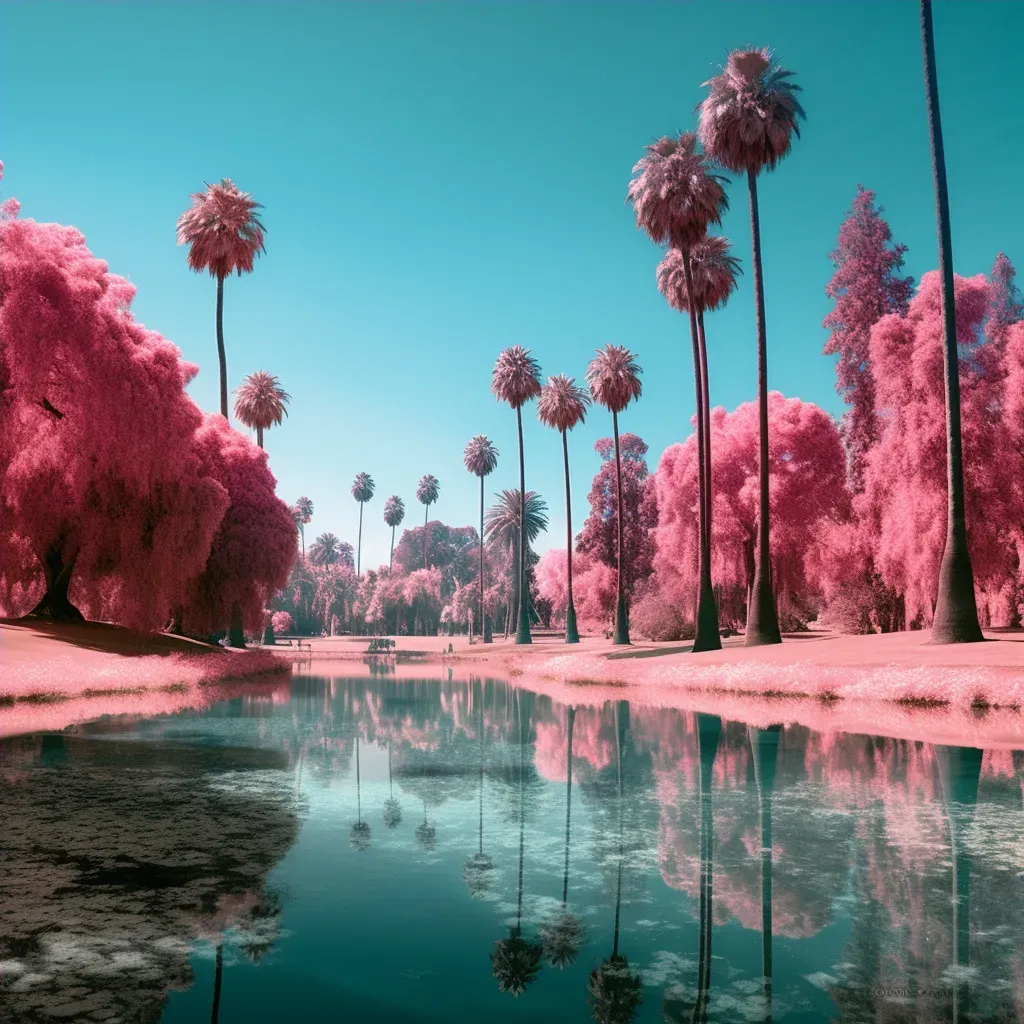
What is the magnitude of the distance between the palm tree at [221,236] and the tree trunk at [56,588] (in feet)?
60.6

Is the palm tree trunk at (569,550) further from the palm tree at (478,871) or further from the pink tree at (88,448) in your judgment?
the palm tree at (478,871)

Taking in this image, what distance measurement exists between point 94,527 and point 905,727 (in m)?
27.7

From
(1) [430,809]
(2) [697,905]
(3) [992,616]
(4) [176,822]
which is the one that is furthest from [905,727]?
(3) [992,616]

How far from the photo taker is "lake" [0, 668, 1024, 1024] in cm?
519

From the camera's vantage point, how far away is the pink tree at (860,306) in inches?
1841

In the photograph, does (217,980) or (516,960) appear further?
(516,960)

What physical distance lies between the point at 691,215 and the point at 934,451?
14.3 m

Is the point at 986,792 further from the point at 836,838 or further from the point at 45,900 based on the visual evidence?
the point at 45,900

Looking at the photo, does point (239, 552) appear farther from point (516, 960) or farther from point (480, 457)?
point (480, 457)

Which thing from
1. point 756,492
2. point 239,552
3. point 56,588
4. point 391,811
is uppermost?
point 756,492

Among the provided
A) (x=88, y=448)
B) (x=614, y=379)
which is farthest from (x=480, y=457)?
(x=88, y=448)

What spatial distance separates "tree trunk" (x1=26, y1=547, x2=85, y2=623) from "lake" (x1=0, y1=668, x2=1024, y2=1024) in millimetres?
21402

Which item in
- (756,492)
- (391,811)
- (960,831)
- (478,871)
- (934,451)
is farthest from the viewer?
(756,492)

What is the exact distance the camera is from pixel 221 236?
171 ft
